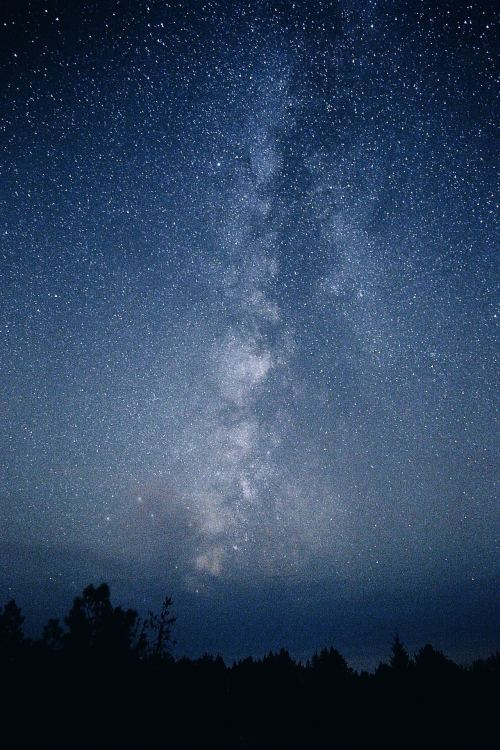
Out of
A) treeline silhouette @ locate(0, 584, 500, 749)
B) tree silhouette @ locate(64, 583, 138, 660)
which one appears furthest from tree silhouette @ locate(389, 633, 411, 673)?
tree silhouette @ locate(64, 583, 138, 660)

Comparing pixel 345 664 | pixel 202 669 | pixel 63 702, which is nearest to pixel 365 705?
pixel 202 669

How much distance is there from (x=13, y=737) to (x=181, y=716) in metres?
10.1

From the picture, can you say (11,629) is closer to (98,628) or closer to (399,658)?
(98,628)

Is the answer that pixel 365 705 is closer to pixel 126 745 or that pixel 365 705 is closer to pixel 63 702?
pixel 126 745

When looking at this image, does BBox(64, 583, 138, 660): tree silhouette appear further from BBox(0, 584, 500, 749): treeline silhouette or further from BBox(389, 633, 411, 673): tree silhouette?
BBox(389, 633, 411, 673): tree silhouette

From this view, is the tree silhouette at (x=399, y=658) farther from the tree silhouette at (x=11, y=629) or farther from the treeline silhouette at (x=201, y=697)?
the tree silhouette at (x=11, y=629)

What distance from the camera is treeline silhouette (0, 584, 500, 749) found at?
19.4 meters

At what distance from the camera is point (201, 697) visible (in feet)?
88.4

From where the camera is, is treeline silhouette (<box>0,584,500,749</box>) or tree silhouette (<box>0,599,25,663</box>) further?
tree silhouette (<box>0,599,25,663</box>)

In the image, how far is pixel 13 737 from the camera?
56.1 feet

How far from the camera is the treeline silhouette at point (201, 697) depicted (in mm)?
19391

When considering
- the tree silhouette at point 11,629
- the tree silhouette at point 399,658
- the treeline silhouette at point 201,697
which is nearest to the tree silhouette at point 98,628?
the treeline silhouette at point 201,697

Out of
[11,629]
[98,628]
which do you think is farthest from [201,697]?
[11,629]

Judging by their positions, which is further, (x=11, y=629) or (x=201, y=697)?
A: (x=11, y=629)
